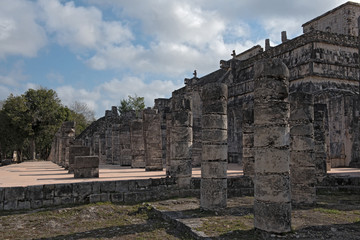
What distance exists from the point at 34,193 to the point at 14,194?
0.48 metres

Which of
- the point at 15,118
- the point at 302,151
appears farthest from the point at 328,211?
the point at 15,118

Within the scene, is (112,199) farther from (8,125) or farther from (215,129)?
(8,125)

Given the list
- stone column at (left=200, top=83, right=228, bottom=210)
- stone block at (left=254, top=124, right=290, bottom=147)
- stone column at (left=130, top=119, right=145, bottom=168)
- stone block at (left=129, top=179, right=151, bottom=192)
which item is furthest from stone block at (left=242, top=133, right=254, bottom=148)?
stone column at (left=130, top=119, right=145, bottom=168)

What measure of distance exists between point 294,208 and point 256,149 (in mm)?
2869

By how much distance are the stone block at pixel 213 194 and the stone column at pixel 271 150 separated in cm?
196

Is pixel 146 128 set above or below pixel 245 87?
below

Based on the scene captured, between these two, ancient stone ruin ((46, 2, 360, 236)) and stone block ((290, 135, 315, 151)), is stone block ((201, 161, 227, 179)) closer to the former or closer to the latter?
ancient stone ruin ((46, 2, 360, 236))

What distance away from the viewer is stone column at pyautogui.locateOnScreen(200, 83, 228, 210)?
821 centimetres

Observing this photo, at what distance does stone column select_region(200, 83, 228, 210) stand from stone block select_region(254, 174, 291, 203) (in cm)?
209

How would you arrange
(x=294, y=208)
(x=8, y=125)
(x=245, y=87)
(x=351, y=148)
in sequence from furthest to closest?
(x=8, y=125)
(x=245, y=87)
(x=351, y=148)
(x=294, y=208)

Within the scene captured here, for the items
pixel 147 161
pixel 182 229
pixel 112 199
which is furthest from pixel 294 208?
pixel 147 161

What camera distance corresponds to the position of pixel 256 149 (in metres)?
6.50

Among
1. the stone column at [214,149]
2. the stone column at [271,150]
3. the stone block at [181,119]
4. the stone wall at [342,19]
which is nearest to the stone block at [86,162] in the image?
the stone block at [181,119]

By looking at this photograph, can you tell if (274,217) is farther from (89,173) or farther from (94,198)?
(89,173)
